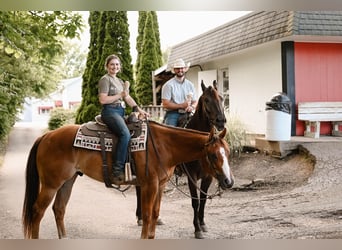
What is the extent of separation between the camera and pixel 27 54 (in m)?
3.70

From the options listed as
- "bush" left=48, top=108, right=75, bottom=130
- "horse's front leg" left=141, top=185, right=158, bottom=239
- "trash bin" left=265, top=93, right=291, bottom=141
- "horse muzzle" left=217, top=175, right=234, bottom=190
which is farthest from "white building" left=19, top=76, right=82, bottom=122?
"trash bin" left=265, top=93, right=291, bottom=141

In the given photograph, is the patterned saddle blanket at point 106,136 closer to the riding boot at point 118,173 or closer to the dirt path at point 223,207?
the riding boot at point 118,173

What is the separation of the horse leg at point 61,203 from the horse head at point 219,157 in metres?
1.09

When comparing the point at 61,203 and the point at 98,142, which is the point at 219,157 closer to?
the point at 98,142

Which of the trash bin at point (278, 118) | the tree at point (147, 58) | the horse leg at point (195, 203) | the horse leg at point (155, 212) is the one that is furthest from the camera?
the trash bin at point (278, 118)

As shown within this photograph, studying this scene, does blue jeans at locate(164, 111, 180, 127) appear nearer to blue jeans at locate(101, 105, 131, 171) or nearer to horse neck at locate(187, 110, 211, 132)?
horse neck at locate(187, 110, 211, 132)

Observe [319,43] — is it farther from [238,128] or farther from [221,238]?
[221,238]

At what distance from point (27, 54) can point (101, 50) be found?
73 cm

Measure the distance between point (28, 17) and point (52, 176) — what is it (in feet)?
4.81

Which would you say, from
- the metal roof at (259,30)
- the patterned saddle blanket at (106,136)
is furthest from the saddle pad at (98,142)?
the metal roof at (259,30)

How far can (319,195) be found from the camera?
342 cm

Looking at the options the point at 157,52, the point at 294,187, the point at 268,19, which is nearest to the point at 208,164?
the point at 294,187

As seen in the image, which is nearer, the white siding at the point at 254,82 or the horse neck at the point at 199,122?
the horse neck at the point at 199,122

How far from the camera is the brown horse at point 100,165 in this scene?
9.46 feet
